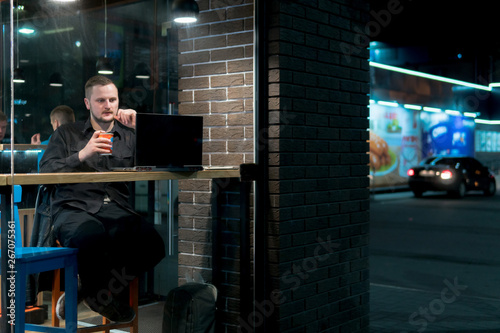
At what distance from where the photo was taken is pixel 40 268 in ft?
10.6

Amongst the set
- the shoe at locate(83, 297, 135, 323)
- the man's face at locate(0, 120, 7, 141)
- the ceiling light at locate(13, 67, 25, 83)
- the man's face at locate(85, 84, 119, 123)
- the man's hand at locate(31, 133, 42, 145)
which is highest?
the ceiling light at locate(13, 67, 25, 83)

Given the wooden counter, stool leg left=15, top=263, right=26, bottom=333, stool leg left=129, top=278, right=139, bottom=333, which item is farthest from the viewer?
stool leg left=129, top=278, right=139, bottom=333

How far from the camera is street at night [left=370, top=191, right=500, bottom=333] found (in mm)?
5832

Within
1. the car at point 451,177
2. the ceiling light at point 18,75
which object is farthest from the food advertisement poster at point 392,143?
the ceiling light at point 18,75

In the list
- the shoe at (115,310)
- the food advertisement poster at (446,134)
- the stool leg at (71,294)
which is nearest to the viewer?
the stool leg at (71,294)

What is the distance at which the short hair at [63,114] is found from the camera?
350 centimetres

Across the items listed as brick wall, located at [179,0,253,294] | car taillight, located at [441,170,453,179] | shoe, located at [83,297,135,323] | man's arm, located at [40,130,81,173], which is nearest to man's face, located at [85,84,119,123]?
man's arm, located at [40,130,81,173]

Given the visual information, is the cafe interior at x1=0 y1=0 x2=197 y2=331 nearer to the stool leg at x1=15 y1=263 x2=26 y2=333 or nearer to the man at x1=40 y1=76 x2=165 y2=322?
the man at x1=40 y1=76 x2=165 y2=322

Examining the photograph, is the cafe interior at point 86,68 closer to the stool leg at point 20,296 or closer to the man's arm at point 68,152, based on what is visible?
the man's arm at point 68,152

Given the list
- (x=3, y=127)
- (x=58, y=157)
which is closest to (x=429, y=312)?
(x=58, y=157)

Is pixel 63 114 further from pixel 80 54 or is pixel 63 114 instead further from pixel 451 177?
pixel 451 177

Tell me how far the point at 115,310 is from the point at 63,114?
118cm

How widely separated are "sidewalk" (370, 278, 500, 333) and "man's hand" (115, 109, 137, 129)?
2947 millimetres

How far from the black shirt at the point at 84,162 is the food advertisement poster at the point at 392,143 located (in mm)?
20369
